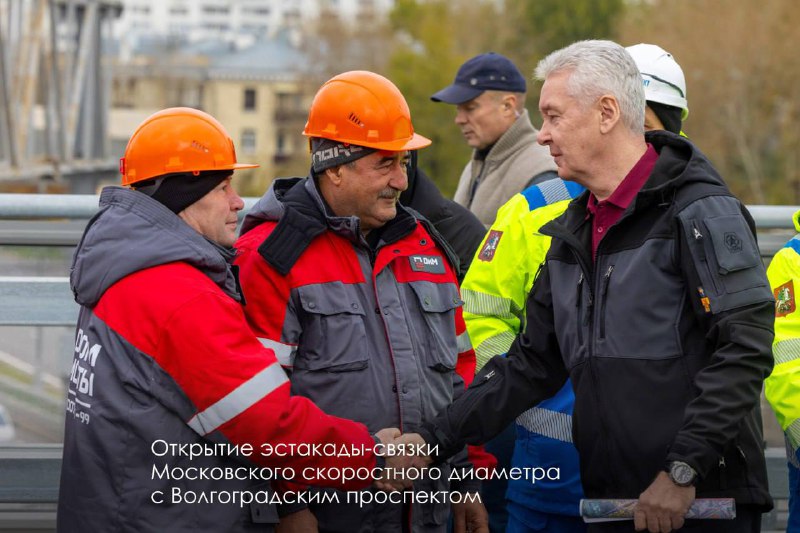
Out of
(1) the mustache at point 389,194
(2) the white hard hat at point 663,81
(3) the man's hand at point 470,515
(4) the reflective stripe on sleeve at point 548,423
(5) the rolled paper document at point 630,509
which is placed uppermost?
(2) the white hard hat at point 663,81

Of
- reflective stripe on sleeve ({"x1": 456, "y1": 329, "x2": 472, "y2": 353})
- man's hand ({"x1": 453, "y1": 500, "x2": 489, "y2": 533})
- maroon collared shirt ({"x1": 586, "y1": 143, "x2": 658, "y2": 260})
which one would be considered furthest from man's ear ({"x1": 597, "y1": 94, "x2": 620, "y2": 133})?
man's hand ({"x1": 453, "y1": 500, "x2": 489, "y2": 533})

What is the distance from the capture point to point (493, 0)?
73.2 m

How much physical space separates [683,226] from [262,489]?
140cm

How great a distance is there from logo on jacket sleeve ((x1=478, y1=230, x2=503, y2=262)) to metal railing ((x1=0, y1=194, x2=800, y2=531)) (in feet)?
3.95

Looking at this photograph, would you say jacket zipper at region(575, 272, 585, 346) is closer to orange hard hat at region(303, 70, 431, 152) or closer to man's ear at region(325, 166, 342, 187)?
orange hard hat at region(303, 70, 431, 152)

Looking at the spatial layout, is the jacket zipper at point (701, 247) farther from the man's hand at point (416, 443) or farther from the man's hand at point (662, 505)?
the man's hand at point (416, 443)

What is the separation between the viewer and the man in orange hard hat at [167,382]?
3.41 meters

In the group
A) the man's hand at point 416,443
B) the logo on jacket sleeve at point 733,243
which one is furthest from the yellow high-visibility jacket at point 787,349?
the man's hand at point 416,443

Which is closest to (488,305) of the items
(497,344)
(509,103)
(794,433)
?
(497,344)

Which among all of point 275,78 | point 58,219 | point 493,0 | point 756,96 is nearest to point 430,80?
point 756,96

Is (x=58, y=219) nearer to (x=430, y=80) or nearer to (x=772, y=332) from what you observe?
(x=772, y=332)

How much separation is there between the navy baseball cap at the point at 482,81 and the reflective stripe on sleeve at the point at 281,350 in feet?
9.41

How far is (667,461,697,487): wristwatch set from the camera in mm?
3293

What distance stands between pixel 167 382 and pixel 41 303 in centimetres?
174
